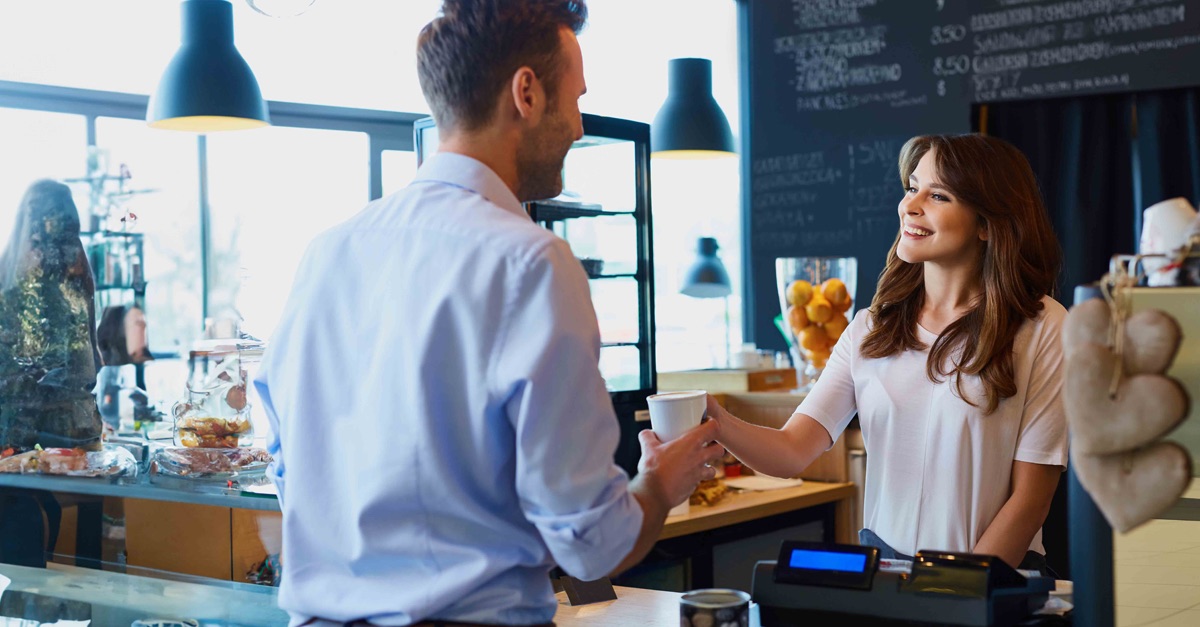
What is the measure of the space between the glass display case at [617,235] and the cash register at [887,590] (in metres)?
2.47

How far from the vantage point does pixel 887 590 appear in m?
1.27

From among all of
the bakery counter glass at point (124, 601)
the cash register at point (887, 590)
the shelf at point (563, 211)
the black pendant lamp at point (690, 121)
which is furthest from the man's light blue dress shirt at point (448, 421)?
the black pendant lamp at point (690, 121)

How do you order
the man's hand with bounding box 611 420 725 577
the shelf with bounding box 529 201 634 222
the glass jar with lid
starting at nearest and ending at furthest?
the man's hand with bounding box 611 420 725 577 < the glass jar with lid < the shelf with bounding box 529 201 634 222

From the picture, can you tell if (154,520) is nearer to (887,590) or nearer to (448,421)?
(448,421)

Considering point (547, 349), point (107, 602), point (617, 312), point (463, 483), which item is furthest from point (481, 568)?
point (617, 312)

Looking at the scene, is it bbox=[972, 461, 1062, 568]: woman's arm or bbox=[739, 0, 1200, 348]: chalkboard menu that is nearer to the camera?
bbox=[972, 461, 1062, 568]: woman's arm

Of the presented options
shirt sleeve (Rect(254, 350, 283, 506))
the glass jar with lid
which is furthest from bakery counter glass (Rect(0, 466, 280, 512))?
shirt sleeve (Rect(254, 350, 283, 506))

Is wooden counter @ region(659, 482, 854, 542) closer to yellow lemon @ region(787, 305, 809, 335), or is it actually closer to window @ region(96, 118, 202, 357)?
yellow lemon @ region(787, 305, 809, 335)

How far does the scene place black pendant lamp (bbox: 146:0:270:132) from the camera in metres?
4.09

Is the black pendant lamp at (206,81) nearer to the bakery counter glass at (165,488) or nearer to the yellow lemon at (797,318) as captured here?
the bakery counter glass at (165,488)

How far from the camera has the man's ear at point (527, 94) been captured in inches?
51.1

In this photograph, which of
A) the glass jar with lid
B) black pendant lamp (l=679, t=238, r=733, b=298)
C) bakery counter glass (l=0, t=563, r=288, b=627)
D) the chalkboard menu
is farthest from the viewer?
black pendant lamp (l=679, t=238, r=733, b=298)

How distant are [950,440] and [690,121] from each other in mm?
3038

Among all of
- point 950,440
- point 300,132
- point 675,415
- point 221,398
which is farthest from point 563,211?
point 300,132
